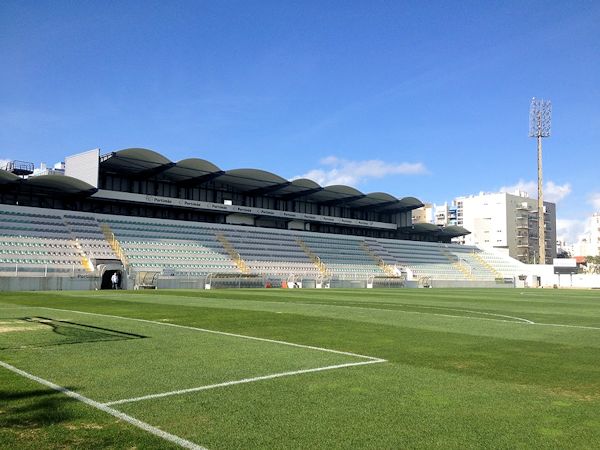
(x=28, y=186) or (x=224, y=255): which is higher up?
(x=28, y=186)

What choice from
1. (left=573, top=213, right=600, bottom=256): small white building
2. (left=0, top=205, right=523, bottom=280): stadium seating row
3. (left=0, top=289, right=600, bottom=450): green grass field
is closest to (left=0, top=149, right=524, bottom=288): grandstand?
(left=0, top=205, right=523, bottom=280): stadium seating row

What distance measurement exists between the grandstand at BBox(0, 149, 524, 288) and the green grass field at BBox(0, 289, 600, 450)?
29697 mm

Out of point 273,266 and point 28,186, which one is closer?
point 28,186

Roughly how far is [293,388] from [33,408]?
9.61 feet

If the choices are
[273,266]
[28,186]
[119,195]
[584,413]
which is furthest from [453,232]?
[584,413]

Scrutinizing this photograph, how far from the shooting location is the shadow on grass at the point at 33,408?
16.5ft

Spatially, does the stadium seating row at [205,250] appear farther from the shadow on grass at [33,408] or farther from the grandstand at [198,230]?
the shadow on grass at [33,408]

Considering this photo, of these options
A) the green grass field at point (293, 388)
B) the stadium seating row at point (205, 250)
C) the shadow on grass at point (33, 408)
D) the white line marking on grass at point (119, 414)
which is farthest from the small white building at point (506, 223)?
the shadow on grass at point (33, 408)

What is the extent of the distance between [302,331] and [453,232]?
7521 centimetres

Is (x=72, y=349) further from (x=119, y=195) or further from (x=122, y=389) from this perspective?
(x=119, y=195)

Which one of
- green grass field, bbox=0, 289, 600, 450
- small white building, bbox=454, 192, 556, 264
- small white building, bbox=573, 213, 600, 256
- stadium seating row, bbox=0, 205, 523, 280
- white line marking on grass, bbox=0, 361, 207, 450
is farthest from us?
small white building, bbox=573, 213, 600, 256

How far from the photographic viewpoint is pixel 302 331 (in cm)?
1251

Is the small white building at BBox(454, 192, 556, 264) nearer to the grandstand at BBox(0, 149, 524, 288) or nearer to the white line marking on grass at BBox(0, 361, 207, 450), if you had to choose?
the grandstand at BBox(0, 149, 524, 288)

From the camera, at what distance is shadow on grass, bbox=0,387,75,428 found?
5.03m
